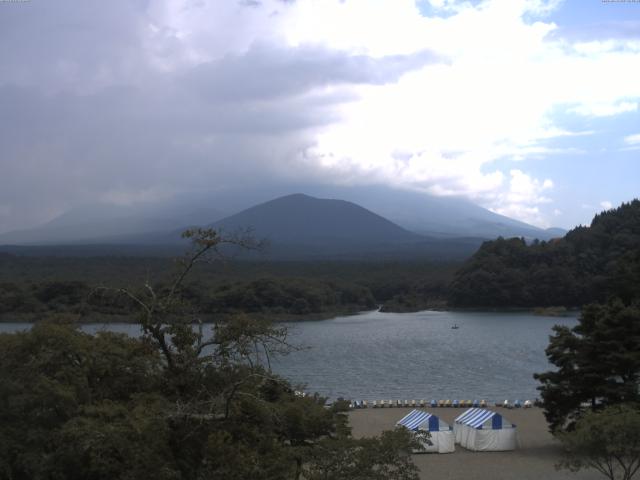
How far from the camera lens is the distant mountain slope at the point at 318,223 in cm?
14012

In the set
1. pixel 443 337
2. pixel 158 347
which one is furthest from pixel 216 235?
pixel 443 337

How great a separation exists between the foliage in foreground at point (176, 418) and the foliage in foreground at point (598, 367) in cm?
835

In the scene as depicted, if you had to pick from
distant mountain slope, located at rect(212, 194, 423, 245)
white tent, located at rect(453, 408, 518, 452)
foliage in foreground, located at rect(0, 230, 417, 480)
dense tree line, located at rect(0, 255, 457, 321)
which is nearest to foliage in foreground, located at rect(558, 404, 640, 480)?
white tent, located at rect(453, 408, 518, 452)

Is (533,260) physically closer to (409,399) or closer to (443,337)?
(443,337)

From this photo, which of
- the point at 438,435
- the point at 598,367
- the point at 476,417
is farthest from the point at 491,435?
the point at 598,367

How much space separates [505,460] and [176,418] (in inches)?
373

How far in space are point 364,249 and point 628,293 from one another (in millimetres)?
106112

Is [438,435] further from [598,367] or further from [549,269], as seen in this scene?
[549,269]

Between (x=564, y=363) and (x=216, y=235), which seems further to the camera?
(x=564, y=363)

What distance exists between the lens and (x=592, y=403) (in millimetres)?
13383

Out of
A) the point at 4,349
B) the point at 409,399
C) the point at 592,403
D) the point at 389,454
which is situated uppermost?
the point at 4,349

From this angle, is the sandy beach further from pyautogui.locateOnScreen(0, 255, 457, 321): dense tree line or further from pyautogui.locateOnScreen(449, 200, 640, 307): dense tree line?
pyautogui.locateOnScreen(449, 200, 640, 307): dense tree line

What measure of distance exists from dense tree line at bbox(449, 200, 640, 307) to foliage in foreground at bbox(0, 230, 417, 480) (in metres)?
47.0

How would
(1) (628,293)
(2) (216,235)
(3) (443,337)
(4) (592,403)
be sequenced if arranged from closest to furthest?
(2) (216,235) → (4) (592,403) → (1) (628,293) → (3) (443,337)
